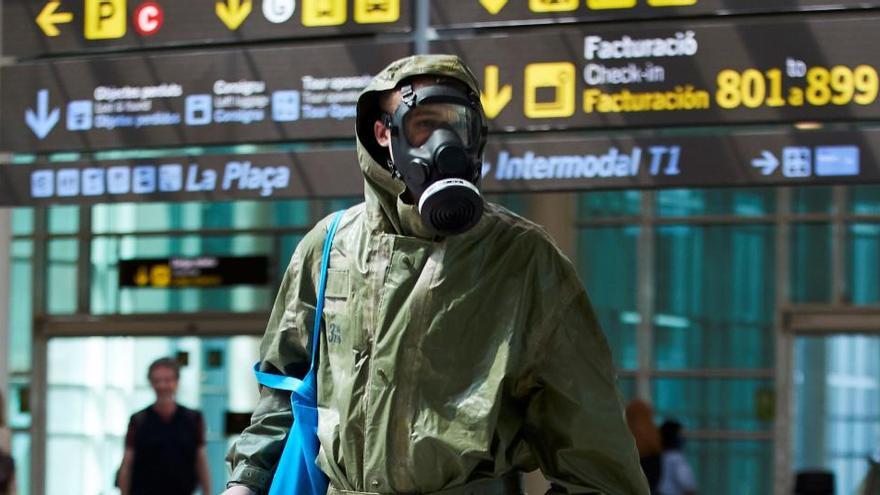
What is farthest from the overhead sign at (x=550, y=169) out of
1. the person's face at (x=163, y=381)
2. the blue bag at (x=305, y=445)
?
the blue bag at (x=305, y=445)

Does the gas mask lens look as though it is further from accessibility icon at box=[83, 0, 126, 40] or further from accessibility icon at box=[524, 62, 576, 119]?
accessibility icon at box=[83, 0, 126, 40]

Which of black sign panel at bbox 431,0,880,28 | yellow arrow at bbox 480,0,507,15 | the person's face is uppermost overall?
yellow arrow at bbox 480,0,507,15

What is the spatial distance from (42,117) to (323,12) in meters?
1.58

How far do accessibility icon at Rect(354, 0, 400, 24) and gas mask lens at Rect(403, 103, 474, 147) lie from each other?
488 centimetres

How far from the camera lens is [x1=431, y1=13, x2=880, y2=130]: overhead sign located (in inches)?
274

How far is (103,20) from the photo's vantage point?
824 cm

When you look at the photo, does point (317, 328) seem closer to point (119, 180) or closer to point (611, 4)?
point (611, 4)

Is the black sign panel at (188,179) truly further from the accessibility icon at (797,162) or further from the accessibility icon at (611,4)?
the accessibility icon at (797,162)

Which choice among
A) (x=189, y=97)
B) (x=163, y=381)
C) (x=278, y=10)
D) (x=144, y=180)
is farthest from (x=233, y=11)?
(x=163, y=381)

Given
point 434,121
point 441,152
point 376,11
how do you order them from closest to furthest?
point 441,152, point 434,121, point 376,11

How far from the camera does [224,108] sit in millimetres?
7871

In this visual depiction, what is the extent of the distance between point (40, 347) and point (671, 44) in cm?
746

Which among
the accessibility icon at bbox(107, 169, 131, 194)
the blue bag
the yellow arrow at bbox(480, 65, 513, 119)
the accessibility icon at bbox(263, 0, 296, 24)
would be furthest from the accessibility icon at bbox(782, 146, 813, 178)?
the blue bag

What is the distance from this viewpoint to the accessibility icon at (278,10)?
777cm
